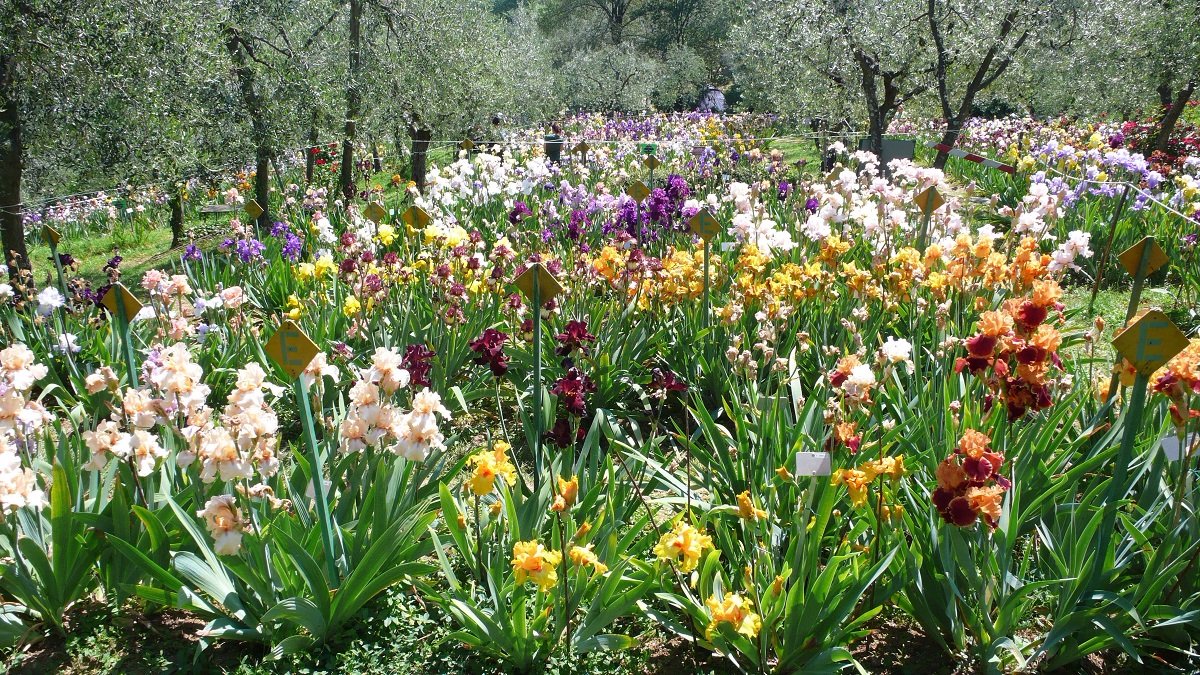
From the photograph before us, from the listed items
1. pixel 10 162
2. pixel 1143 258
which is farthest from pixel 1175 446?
pixel 10 162

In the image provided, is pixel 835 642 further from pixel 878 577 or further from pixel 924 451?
pixel 924 451

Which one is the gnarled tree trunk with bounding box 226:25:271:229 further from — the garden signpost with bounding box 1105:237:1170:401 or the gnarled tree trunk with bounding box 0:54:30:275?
the garden signpost with bounding box 1105:237:1170:401

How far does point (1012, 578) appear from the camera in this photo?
7.59 feet

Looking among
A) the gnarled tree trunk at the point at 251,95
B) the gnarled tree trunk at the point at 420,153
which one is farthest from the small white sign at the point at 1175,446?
the gnarled tree trunk at the point at 420,153

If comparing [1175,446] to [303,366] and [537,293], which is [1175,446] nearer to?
[537,293]

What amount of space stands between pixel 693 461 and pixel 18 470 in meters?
2.48

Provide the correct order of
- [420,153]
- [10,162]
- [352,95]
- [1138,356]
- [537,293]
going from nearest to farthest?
[1138,356]
[537,293]
[10,162]
[352,95]
[420,153]

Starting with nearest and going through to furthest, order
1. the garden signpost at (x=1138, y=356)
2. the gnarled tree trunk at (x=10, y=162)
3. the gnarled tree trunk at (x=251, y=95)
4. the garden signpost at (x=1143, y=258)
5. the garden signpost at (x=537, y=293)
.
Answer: the garden signpost at (x=1138, y=356) → the garden signpost at (x=1143, y=258) → the garden signpost at (x=537, y=293) → the gnarled tree trunk at (x=10, y=162) → the gnarled tree trunk at (x=251, y=95)

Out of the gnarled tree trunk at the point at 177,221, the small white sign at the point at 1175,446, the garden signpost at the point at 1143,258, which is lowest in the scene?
the gnarled tree trunk at the point at 177,221

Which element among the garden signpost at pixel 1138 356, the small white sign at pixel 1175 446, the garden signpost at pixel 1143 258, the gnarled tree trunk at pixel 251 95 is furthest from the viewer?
the gnarled tree trunk at pixel 251 95

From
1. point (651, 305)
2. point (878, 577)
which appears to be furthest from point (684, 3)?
point (878, 577)

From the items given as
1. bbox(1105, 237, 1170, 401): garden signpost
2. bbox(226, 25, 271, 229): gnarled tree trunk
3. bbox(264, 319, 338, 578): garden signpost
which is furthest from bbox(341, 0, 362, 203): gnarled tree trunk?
bbox(1105, 237, 1170, 401): garden signpost

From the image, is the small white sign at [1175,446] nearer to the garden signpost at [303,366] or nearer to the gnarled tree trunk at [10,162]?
the garden signpost at [303,366]

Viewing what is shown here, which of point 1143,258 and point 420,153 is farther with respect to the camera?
point 420,153
